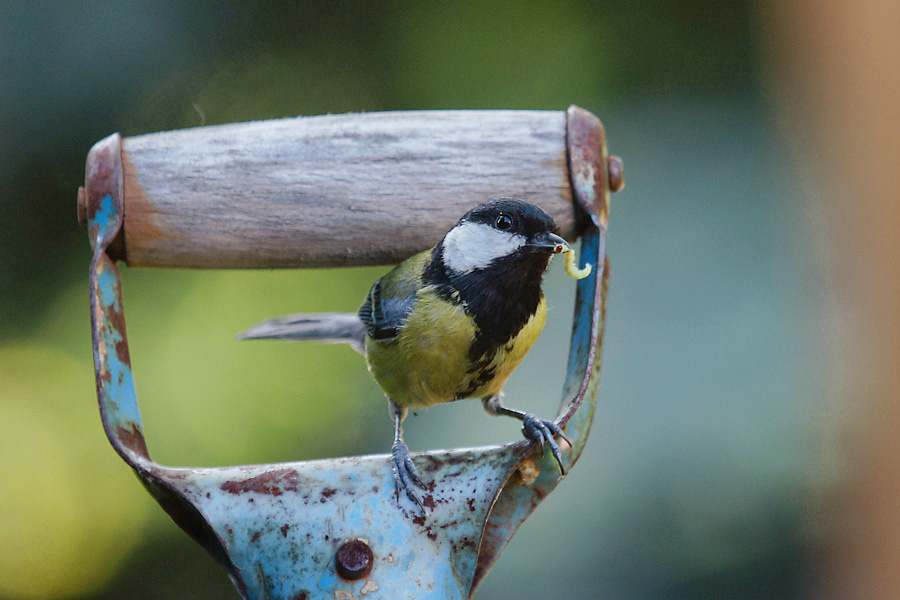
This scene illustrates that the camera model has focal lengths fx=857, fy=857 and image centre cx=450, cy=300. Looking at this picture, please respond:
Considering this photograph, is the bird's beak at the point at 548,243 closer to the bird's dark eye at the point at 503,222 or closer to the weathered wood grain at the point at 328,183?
the bird's dark eye at the point at 503,222

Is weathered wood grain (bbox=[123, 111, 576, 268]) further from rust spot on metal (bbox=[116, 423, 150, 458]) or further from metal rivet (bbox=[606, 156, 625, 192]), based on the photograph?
rust spot on metal (bbox=[116, 423, 150, 458])

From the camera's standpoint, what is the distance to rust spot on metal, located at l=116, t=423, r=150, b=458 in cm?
145

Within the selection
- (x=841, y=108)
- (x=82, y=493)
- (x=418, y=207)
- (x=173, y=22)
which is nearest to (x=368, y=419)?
(x=82, y=493)

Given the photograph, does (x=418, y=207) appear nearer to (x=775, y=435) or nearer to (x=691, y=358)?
(x=691, y=358)

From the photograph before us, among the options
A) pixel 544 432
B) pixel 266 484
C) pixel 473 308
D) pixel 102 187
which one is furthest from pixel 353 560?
pixel 102 187

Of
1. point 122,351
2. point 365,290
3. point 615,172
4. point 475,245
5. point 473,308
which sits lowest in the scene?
point 365,290

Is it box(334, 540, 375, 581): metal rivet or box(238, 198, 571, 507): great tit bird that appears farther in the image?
box(238, 198, 571, 507): great tit bird

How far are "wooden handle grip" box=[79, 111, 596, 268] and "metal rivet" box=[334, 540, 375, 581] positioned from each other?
2.06ft

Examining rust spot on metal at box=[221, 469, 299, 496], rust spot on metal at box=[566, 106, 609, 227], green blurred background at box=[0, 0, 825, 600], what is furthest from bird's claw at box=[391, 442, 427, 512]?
green blurred background at box=[0, 0, 825, 600]

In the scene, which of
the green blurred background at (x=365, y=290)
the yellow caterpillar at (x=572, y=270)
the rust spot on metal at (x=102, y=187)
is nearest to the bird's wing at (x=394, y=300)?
the yellow caterpillar at (x=572, y=270)

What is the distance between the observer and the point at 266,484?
1.39 m

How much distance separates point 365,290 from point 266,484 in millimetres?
1334

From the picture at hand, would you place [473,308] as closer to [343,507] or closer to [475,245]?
[475,245]

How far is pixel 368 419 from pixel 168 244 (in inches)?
45.5
